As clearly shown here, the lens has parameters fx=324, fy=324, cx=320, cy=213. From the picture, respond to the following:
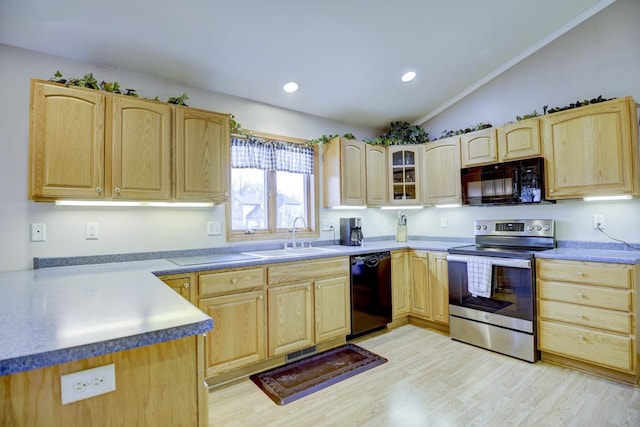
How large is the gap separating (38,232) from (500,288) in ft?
12.1

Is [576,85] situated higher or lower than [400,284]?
higher

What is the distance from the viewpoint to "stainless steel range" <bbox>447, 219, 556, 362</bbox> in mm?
2779

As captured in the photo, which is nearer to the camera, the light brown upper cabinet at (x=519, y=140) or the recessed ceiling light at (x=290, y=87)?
the light brown upper cabinet at (x=519, y=140)

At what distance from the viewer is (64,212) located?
2307 millimetres

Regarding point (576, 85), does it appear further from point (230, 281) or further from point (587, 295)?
point (230, 281)

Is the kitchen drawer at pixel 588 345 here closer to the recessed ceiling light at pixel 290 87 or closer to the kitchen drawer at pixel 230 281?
the kitchen drawer at pixel 230 281

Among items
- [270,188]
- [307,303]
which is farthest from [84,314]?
[270,188]

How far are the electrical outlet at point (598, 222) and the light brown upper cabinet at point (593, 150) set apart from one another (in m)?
0.34

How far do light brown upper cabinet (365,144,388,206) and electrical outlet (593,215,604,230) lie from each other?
1.96 metres

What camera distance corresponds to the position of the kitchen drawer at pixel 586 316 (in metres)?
2.35

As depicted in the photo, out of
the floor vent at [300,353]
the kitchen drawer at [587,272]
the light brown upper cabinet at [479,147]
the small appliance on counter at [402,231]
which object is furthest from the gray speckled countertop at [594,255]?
the floor vent at [300,353]

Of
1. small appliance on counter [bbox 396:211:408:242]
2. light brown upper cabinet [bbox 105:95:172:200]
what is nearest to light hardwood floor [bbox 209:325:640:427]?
light brown upper cabinet [bbox 105:95:172:200]

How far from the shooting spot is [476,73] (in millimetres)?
3506

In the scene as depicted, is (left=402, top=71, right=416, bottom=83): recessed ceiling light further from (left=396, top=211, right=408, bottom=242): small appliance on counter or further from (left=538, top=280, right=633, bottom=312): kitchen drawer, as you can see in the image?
(left=538, top=280, right=633, bottom=312): kitchen drawer
